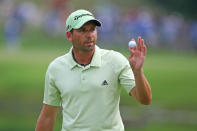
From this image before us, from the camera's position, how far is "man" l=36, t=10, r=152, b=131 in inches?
320

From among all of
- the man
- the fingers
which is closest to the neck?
the man

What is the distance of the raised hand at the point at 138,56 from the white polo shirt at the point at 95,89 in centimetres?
35

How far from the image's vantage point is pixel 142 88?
7852 mm

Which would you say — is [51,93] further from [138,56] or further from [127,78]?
[138,56]

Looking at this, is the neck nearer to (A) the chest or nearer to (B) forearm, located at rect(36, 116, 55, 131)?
(A) the chest

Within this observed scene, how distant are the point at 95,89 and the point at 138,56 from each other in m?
0.57

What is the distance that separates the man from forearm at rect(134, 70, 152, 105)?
0.05 m

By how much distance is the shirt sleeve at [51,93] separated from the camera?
8.41 metres

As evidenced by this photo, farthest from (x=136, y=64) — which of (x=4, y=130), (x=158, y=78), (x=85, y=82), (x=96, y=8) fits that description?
(x=96, y=8)

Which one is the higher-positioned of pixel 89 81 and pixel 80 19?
pixel 80 19

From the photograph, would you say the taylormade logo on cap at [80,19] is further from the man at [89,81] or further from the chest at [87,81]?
the chest at [87,81]

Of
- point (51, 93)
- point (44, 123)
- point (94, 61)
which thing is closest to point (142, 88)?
point (94, 61)

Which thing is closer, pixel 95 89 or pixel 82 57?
pixel 95 89

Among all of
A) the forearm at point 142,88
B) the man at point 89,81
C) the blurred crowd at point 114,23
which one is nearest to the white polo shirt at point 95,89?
the man at point 89,81
